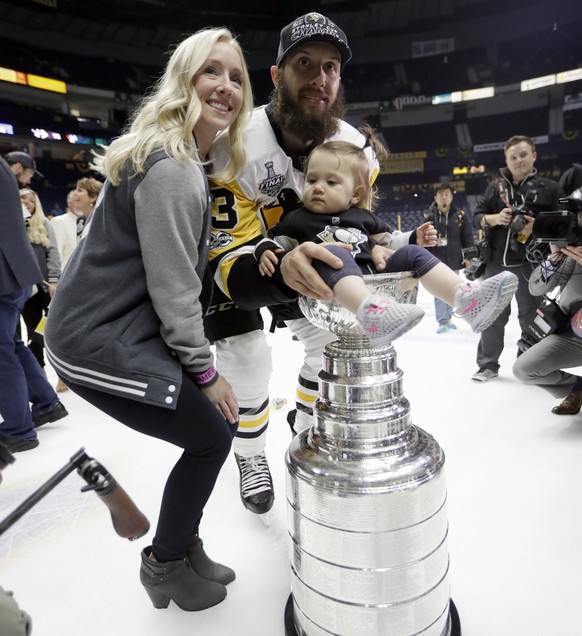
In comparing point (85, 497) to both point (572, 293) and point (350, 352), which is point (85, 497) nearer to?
point (350, 352)

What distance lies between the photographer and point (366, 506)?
0.81m

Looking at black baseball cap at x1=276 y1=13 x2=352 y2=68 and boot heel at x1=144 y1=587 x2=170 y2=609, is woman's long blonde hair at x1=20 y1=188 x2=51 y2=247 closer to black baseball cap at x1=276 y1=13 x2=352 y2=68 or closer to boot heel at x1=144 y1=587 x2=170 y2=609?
black baseball cap at x1=276 y1=13 x2=352 y2=68

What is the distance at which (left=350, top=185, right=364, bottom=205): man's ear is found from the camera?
119cm

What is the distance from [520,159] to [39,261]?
291 centimetres

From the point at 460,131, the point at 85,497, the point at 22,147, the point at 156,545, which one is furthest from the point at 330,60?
the point at 460,131

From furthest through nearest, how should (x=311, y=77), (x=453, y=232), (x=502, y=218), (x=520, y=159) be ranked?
(x=453, y=232) < (x=520, y=159) < (x=502, y=218) < (x=311, y=77)

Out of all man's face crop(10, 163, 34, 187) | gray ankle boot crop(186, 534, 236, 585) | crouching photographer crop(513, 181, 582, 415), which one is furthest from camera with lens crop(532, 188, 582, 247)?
man's face crop(10, 163, 34, 187)

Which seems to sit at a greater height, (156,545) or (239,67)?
(239,67)

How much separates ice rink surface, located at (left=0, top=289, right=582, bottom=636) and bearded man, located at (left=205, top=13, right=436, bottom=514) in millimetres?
303

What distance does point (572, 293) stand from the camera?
1910mm

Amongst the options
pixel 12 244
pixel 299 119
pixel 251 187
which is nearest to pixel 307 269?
pixel 251 187

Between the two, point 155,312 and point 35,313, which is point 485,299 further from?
point 35,313

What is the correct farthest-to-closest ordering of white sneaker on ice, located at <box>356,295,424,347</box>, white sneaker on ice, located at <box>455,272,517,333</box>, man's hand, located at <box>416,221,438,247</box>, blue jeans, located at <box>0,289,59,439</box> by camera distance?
blue jeans, located at <box>0,289,59,439</box>
man's hand, located at <box>416,221,438,247</box>
white sneaker on ice, located at <box>455,272,517,333</box>
white sneaker on ice, located at <box>356,295,424,347</box>

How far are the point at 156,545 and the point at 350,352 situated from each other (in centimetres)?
60
